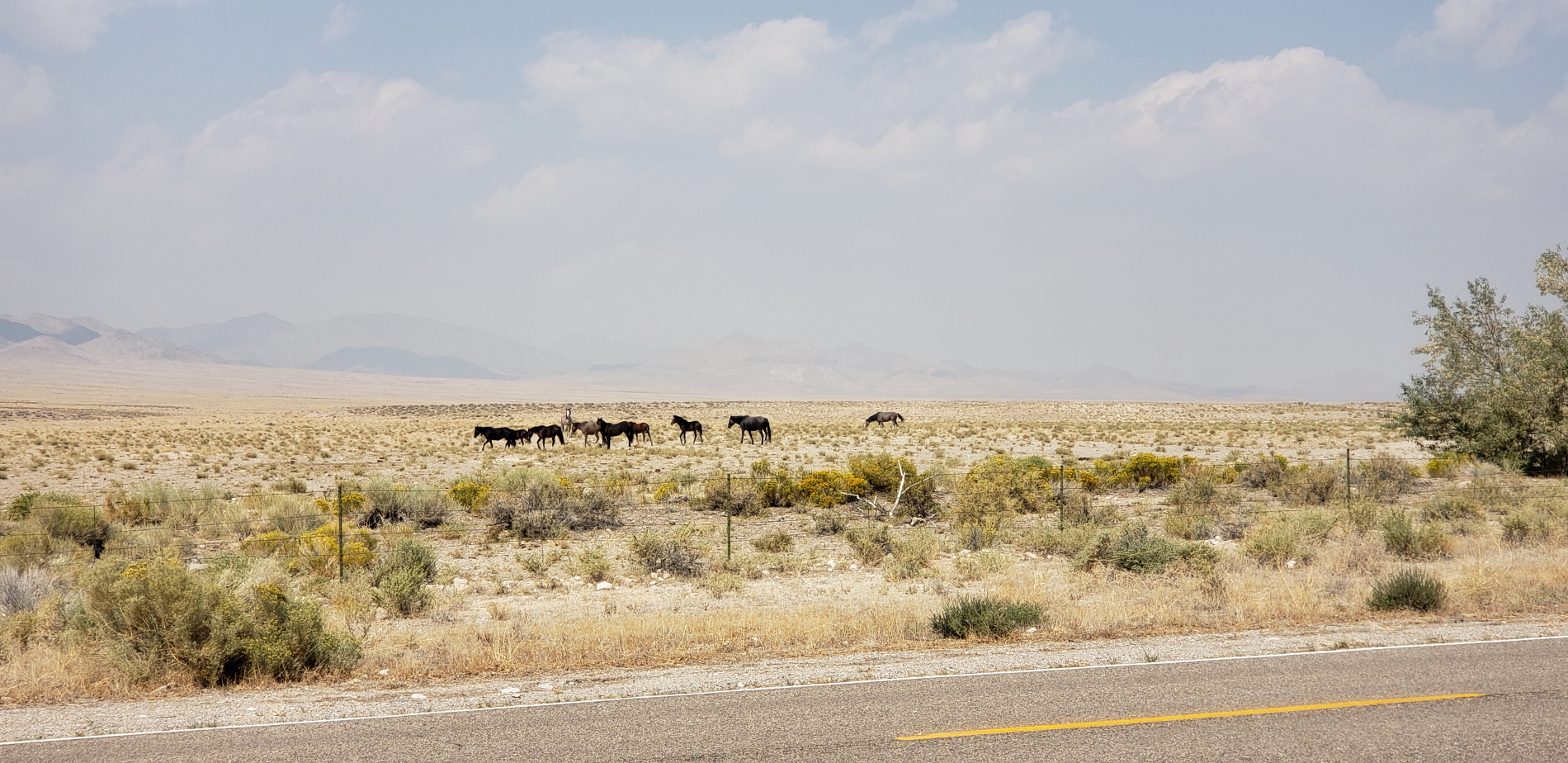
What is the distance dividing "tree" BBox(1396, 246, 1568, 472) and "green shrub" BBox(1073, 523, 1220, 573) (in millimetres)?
16633

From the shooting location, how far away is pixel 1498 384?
2903 centimetres

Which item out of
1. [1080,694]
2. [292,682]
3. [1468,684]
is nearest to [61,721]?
[292,682]

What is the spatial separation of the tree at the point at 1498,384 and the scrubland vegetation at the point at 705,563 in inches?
43.4

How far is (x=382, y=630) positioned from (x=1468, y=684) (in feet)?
39.6

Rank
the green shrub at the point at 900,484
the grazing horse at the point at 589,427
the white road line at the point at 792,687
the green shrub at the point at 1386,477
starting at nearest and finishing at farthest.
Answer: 1. the white road line at the point at 792,687
2. the green shrub at the point at 900,484
3. the green shrub at the point at 1386,477
4. the grazing horse at the point at 589,427

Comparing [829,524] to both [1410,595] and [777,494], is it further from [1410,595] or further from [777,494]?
[1410,595]

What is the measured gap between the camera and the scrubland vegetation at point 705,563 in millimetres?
10961

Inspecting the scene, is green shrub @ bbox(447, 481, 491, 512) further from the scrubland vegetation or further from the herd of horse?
the herd of horse

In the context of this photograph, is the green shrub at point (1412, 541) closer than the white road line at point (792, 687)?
No

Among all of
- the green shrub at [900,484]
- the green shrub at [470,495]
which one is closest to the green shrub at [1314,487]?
the green shrub at [900,484]

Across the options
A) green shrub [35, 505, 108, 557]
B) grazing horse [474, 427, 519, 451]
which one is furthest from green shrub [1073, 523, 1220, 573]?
grazing horse [474, 427, 519, 451]

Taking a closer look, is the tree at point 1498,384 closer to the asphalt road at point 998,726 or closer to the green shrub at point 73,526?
the asphalt road at point 998,726

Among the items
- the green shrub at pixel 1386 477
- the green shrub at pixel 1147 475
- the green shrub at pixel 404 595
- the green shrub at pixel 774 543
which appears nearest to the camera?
the green shrub at pixel 404 595

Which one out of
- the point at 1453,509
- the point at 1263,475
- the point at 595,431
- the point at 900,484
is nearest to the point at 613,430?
the point at 595,431
